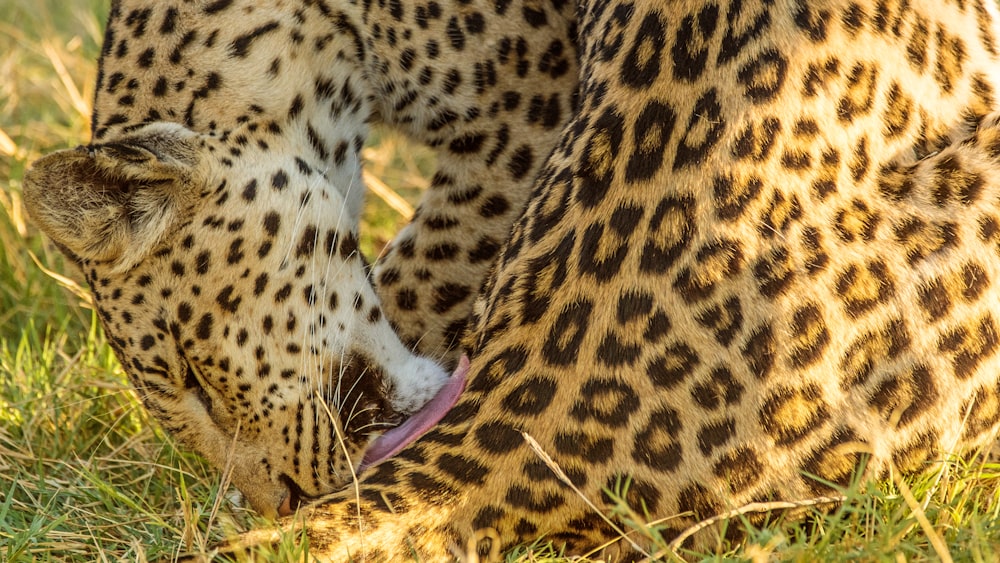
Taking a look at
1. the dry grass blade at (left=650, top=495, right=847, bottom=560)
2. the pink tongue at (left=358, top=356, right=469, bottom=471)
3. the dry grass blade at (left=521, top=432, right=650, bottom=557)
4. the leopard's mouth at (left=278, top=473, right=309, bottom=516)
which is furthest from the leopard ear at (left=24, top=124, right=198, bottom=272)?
the dry grass blade at (left=650, top=495, right=847, bottom=560)

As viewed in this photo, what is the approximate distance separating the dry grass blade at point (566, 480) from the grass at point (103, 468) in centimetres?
6

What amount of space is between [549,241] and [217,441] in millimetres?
1454

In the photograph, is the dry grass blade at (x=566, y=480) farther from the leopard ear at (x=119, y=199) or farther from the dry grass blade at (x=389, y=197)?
the dry grass blade at (x=389, y=197)

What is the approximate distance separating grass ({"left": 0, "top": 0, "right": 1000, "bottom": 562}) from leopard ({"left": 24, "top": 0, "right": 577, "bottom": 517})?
0.38 m

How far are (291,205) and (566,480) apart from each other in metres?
1.57

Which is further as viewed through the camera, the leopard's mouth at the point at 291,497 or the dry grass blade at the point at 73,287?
the dry grass blade at the point at 73,287

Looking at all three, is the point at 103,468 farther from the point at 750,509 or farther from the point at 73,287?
the point at 750,509

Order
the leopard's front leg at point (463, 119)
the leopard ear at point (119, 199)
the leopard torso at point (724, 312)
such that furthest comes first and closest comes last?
the leopard's front leg at point (463, 119) → the leopard ear at point (119, 199) → the leopard torso at point (724, 312)

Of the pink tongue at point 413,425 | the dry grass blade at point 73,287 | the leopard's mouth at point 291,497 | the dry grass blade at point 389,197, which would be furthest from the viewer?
the dry grass blade at point 389,197

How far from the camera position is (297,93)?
4.58 m

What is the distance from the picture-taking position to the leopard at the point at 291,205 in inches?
167

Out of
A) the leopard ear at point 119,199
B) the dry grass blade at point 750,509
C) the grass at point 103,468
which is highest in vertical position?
the leopard ear at point 119,199

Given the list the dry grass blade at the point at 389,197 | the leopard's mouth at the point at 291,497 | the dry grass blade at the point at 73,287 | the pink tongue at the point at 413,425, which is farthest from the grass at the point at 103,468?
the pink tongue at the point at 413,425

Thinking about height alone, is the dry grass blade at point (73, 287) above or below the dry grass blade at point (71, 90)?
below
